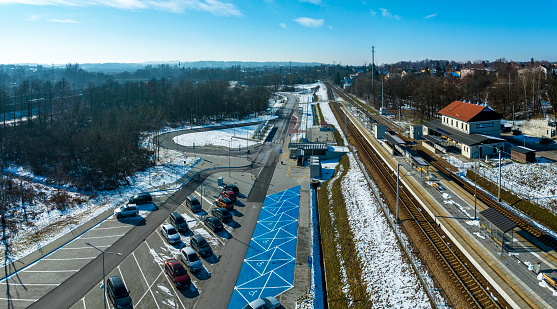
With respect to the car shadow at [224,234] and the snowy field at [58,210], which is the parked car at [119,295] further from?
the snowy field at [58,210]

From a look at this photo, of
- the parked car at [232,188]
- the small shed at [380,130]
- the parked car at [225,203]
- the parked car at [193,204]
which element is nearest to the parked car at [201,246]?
the parked car at [193,204]

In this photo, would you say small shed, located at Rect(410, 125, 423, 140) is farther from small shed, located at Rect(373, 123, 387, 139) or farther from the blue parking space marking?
the blue parking space marking

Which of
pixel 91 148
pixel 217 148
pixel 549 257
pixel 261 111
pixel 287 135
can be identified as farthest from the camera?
pixel 261 111

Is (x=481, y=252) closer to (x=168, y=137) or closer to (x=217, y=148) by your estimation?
(x=217, y=148)

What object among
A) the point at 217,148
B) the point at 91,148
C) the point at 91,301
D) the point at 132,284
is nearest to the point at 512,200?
the point at 132,284

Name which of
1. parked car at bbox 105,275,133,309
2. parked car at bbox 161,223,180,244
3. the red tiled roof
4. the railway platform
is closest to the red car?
parked car at bbox 105,275,133,309

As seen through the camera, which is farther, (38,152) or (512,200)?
(38,152)
